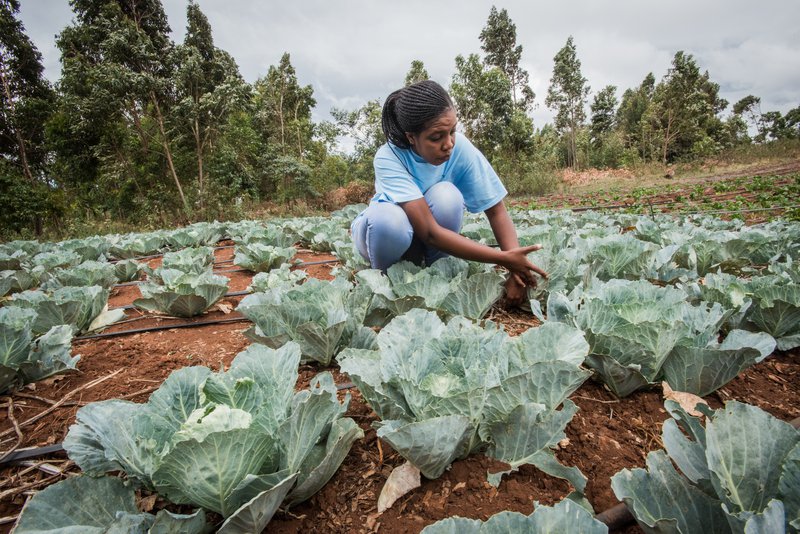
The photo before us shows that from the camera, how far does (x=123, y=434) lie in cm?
87

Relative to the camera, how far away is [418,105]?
1.92 meters

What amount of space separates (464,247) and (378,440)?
3.52ft

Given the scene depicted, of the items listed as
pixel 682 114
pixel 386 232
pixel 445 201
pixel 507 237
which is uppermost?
pixel 682 114

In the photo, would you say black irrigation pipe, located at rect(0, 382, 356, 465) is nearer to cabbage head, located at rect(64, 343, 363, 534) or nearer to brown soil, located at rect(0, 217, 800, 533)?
brown soil, located at rect(0, 217, 800, 533)

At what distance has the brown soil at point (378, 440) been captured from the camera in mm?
907

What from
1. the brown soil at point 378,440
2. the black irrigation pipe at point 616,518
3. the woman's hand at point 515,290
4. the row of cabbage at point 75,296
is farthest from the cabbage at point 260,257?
the black irrigation pipe at point 616,518

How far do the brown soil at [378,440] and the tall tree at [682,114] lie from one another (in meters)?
22.8

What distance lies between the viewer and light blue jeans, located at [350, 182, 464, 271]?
85.5 inches

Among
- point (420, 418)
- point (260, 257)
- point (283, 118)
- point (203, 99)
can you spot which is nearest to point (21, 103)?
point (203, 99)

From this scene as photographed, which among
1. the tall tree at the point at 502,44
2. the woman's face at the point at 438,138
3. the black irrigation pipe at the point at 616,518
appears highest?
the tall tree at the point at 502,44

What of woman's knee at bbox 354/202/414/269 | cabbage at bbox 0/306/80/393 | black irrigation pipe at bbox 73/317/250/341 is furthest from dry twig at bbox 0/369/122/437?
woman's knee at bbox 354/202/414/269

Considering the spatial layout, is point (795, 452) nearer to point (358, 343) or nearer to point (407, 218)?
point (358, 343)

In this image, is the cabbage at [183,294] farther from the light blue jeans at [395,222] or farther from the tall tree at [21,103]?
the tall tree at [21,103]

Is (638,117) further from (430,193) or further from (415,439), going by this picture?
(415,439)
